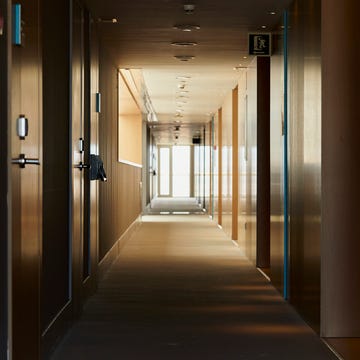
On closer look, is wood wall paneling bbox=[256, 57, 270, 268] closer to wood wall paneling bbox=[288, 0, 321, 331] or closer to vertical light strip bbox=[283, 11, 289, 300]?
vertical light strip bbox=[283, 11, 289, 300]

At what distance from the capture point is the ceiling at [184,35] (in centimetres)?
803

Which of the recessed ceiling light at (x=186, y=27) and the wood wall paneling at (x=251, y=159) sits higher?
the recessed ceiling light at (x=186, y=27)

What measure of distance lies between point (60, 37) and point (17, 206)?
238 cm

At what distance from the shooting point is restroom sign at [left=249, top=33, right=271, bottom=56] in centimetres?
923

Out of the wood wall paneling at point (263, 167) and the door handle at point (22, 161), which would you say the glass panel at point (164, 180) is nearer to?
the wood wall paneling at point (263, 167)

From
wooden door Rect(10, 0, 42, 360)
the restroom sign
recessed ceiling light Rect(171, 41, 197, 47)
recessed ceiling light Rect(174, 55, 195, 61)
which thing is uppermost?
recessed ceiling light Rect(171, 41, 197, 47)

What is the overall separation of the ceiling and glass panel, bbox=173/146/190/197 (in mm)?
32780

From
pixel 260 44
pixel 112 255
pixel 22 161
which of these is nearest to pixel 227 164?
pixel 112 255

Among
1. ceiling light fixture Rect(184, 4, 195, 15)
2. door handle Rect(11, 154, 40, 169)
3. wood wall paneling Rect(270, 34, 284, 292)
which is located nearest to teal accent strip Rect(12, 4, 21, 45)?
door handle Rect(11, 154, 40, 169)

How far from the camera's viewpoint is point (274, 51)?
9023 mm

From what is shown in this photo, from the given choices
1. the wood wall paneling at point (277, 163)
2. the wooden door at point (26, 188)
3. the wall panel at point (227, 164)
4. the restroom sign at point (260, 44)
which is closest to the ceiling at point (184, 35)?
the restroom sign at point (260, 44)

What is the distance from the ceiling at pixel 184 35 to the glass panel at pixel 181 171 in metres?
32.8

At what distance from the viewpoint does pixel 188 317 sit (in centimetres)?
701
